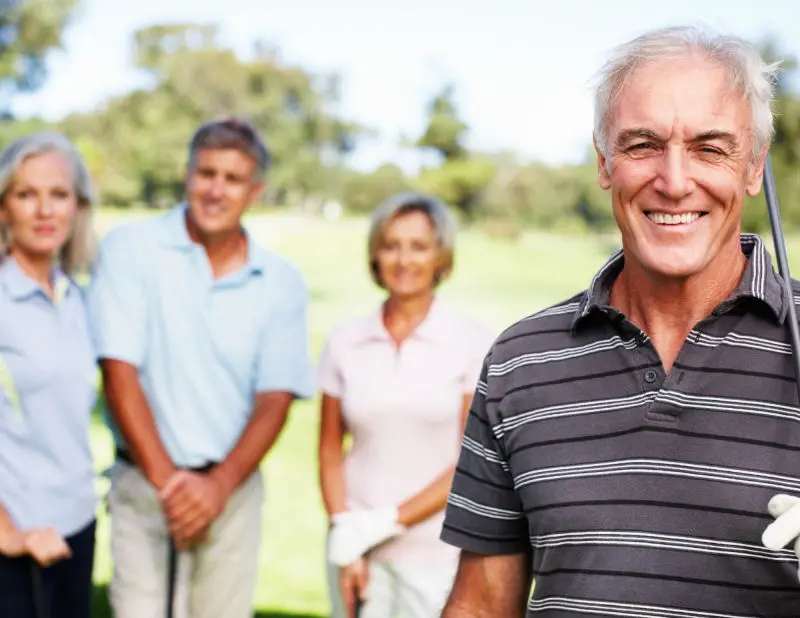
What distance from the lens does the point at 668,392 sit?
139 centimetres

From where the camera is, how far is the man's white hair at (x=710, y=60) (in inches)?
55.4

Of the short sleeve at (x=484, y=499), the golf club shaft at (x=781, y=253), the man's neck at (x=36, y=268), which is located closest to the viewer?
the golf club shaft at (x=781, y=253)

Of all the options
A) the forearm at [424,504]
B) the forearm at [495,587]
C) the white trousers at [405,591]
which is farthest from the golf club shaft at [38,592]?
the forearm at [495,587]

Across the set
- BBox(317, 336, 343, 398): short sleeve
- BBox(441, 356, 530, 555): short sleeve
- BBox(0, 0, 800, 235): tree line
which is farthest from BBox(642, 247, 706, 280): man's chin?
BBox(0, 0, 800, 235): tree line

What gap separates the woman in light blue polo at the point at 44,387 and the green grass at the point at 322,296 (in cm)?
234

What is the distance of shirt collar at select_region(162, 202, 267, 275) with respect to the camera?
306 centimetres

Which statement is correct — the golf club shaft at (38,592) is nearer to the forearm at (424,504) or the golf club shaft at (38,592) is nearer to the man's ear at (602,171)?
the forearm at (424,504)

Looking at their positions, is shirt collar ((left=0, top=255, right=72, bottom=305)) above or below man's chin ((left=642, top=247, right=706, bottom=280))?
below

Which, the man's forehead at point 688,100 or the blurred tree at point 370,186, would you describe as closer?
the man's forehead at point 688,100

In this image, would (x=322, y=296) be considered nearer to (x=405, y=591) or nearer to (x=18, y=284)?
(x=405, y=591)

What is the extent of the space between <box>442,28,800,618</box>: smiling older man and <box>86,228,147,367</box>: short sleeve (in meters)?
1.63

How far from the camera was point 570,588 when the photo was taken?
144 cm

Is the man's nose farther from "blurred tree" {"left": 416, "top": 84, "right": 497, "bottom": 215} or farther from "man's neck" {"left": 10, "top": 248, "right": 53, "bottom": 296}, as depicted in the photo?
"blurred tree" {"left": 416, "top": 84, "right": 497, "bottom": 215}

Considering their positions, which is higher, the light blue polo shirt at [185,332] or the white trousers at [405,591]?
the light blue polo shirt at [185,332]
